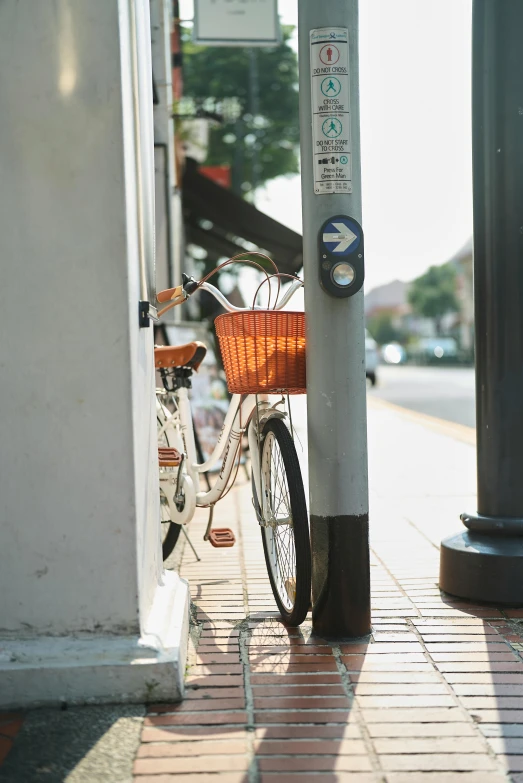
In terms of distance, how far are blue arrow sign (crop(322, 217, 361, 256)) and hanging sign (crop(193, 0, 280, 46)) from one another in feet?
21.2

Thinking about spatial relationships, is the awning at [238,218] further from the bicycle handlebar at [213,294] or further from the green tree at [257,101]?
the green tree at [257,101]

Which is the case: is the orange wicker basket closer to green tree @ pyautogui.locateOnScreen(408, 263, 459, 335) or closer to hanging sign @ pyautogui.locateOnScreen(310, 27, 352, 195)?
hanging sign @ pyautogui.locateOnScreen(310, 27, 352, 195)

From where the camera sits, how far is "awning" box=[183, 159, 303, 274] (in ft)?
41.9

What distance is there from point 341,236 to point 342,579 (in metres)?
1.37

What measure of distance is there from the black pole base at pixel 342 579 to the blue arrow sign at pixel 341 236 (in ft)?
3.52

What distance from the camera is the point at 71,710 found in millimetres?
3145

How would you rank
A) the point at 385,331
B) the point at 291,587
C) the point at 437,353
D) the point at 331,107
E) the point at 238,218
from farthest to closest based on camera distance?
the point at 385,331 < the point at 437,353 < the point at 238,218 < the point at 291,587 < the point at 331,107

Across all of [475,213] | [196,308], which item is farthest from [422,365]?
[475,213]

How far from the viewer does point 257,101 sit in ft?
87.8

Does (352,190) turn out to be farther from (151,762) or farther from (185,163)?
(185,163)

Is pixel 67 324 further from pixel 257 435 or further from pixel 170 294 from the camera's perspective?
pixel 257 435

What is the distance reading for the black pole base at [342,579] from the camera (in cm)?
391

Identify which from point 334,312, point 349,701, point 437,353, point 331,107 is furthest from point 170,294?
point 437,353

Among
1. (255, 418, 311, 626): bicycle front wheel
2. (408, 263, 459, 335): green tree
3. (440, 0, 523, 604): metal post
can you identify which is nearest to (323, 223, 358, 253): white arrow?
(255, 418, 311, 626): bicycle front wheel
